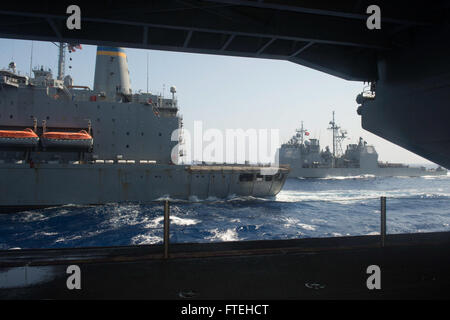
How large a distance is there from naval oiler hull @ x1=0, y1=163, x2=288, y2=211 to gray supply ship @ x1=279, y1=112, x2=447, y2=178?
44.5 metres

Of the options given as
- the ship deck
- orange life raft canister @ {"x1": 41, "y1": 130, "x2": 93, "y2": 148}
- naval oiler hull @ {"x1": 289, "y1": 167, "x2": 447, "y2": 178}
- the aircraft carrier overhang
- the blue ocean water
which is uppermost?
the aircraft carrier overhang

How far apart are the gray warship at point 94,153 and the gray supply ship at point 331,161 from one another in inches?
1699

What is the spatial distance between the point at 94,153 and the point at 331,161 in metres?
59.8

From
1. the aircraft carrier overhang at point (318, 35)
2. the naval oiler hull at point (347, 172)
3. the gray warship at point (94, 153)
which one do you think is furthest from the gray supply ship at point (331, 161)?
the aircraft carrier overhang at point (318, 35)

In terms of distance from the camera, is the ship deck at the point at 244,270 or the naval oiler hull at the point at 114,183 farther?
the naval oiler hull at the point at 114,183

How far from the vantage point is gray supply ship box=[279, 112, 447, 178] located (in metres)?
67.4

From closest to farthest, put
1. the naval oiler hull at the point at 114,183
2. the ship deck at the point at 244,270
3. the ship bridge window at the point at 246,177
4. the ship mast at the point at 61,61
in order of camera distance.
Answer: the ship deck at the point at 244,270, the naval oiler hull at the point at 114,183, the ship bridge window at the point at 246,177, the ship mast at the point at 61,61

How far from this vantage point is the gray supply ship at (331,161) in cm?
6744

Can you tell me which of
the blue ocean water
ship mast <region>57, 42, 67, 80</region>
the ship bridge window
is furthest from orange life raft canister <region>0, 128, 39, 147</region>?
the ship bridge window

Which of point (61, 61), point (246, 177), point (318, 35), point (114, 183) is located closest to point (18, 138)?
point (114, 183)

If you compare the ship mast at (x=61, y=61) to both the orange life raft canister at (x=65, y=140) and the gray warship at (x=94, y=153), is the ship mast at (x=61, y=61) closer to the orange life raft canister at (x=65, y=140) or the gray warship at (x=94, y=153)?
the gray warship at (x=94, y=153)

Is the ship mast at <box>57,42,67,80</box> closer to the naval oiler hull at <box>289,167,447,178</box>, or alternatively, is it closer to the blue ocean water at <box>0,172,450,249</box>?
the blue ocean water at <box>0,172,450,249</box>
